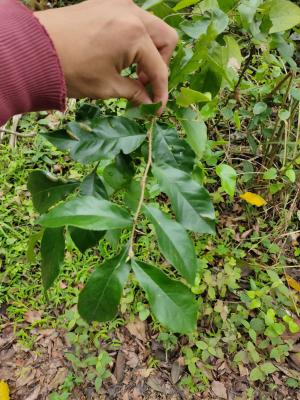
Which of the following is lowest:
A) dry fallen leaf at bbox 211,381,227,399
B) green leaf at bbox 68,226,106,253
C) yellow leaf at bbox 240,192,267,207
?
dry fallen leaf at bbox 211,381,227,399

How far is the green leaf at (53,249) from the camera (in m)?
0.86

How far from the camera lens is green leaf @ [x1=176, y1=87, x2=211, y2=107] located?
2.56 ft

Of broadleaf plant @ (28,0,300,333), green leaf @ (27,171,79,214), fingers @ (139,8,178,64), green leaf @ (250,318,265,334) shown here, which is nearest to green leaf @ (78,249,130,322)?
broadleaf plant @ (28,0,300,333)

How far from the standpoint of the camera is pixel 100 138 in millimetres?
818

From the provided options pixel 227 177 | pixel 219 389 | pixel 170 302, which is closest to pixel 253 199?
pixel 227 177

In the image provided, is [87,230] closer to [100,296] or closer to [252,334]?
[100,296]

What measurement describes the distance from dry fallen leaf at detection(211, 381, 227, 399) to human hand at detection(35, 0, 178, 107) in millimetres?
1216

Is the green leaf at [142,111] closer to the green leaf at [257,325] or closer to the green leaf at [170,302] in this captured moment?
the green leaf at [170,302]

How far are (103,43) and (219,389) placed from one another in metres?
1.33

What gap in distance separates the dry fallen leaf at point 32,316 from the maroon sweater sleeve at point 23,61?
1181 millimetres

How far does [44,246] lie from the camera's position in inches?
34.3

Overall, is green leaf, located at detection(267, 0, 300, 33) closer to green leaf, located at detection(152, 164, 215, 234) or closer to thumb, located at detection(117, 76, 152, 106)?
thumb, located at detection(117, 76, 152, 106)

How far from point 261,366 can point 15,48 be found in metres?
1.41

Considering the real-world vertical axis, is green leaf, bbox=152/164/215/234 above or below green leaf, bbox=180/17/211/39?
below
